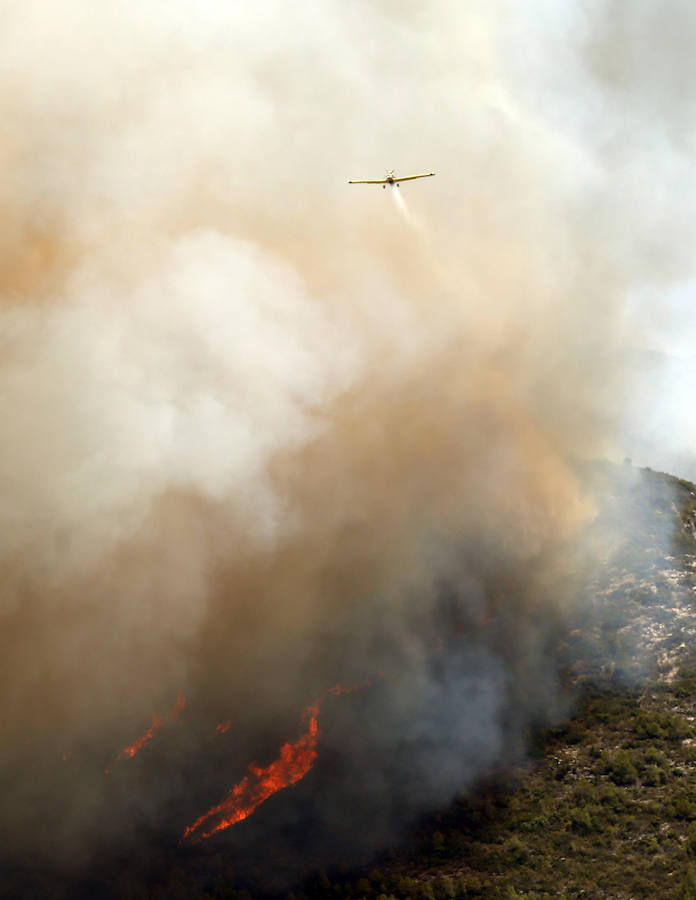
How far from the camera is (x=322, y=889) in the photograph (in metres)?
56.4

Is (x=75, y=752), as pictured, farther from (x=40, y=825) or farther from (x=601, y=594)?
(x=601, y=594)

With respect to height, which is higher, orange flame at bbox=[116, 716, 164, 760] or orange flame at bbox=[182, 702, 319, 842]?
orange flame at bbox=[116, 716, 164, 760]

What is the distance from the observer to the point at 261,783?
69.6m

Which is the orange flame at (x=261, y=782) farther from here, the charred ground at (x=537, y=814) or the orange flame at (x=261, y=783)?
the charred ground at (x=537, y=814)

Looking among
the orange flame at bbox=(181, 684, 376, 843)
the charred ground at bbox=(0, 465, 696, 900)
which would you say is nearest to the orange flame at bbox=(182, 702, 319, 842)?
the orange flame at bbox=(181, 684, 376, 843)

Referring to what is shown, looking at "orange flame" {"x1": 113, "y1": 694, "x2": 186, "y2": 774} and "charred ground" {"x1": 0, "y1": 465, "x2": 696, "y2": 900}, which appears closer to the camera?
"charred ground" {"x1": 0, "y1": 465, "x2": 696, "y2": 900}

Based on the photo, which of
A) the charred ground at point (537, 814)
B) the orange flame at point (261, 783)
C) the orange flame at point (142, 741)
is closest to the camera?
the charred ground at point (537, 814)

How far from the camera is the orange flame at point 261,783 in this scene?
65812mm

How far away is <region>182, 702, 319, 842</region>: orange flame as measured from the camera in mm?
65812

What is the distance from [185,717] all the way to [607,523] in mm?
52160

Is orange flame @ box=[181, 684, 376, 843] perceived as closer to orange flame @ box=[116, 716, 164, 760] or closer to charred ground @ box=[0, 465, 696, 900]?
charred ground @ box=[0, 465, 696, 900]

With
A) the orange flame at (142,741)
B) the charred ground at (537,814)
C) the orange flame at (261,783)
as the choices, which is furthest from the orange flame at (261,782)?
the orange flame at (142,741)

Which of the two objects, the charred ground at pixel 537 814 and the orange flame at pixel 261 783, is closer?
the charred ground at pixel 537 814

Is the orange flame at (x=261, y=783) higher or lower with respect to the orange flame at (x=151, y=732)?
lower
